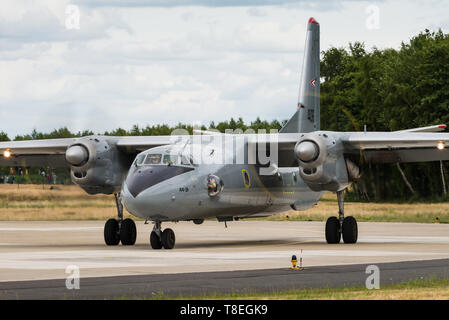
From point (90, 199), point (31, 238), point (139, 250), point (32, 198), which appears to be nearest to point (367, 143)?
point (139, 250)

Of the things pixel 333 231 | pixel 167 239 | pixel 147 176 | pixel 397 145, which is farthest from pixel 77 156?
pixel 397 145

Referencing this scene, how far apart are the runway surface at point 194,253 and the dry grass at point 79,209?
7.95 m

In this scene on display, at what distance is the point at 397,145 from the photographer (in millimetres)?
27984

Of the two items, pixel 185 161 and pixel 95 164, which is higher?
pixel 95 164

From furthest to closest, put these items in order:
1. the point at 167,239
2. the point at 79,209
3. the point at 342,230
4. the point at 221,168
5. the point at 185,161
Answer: the point at 79,209 → the point at 342,230 → the point at 221,168 → the point at 185,161 → the point at 167,239

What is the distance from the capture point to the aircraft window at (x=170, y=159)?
2510 cm

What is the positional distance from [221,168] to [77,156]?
4.74 metres

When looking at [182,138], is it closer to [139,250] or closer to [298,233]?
[139,250]

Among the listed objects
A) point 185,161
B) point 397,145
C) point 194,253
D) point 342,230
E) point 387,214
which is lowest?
point 194,253

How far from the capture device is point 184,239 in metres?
32.9

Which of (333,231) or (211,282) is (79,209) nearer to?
(333,231)

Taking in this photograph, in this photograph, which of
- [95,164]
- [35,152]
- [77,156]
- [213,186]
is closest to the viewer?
[213,186]

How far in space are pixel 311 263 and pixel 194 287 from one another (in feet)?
18.7

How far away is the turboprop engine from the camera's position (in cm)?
2692
